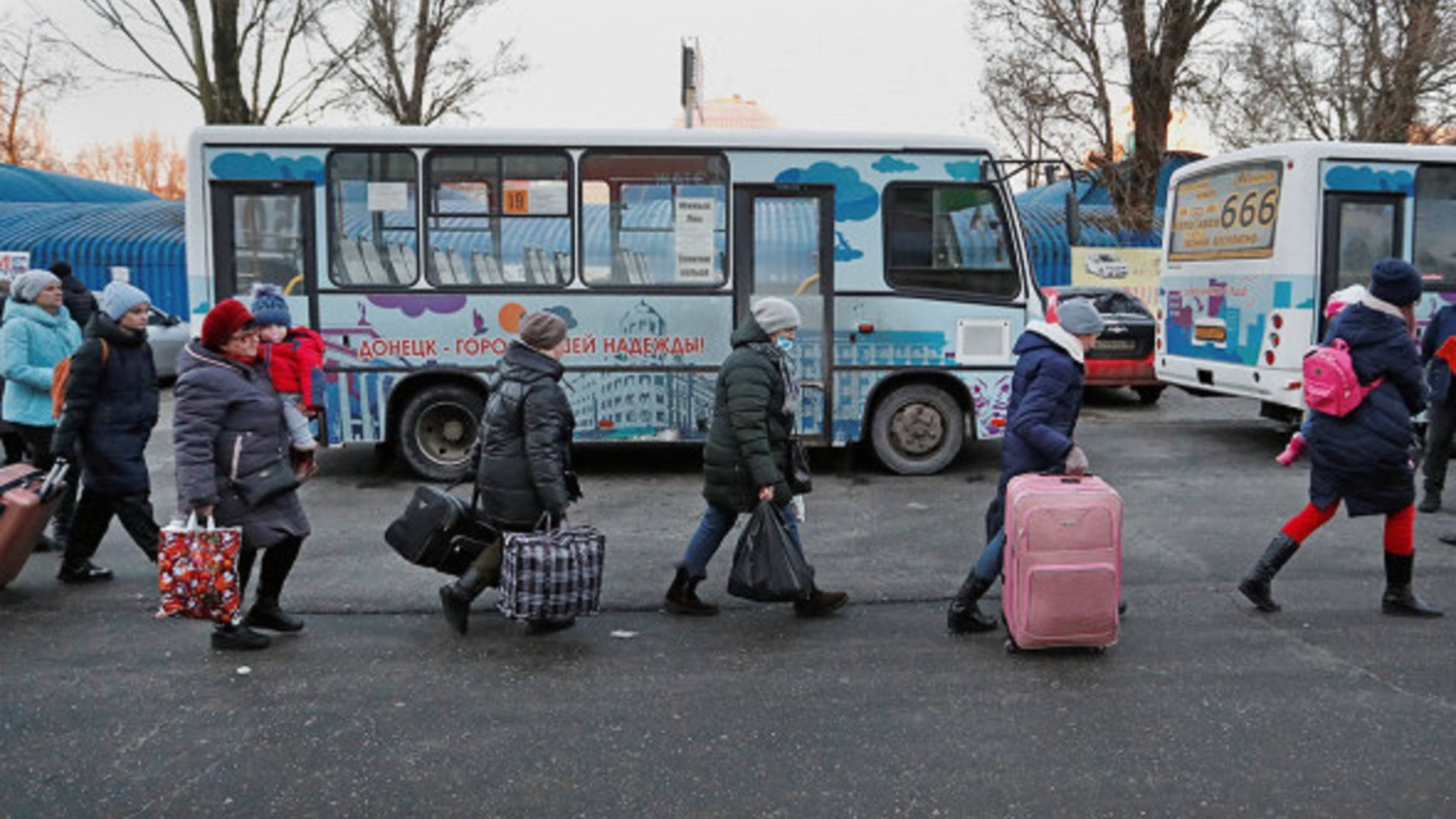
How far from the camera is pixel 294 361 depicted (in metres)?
7.28

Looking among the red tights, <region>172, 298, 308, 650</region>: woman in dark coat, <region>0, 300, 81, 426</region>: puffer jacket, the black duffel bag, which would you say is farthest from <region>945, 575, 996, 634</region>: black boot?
<region>0, 300, 81, 426</region>: puffer jacket

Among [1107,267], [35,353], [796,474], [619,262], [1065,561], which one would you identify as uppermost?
[1107,267]

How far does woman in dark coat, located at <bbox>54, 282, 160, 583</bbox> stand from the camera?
237 inches

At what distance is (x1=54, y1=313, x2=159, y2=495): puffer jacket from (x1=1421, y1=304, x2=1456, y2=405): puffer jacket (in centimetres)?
801

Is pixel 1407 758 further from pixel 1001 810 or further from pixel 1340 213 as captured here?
pixel 1340 213

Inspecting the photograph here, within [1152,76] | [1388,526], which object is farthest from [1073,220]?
[1152,76]

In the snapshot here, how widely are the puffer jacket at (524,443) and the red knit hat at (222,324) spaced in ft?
3.59

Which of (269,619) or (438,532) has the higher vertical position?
(438,532)

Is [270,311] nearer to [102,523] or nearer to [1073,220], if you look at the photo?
[102,523]

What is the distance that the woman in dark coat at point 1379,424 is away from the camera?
5.55 meters

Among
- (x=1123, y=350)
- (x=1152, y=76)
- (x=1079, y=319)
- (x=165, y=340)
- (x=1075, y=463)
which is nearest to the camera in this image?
(x=1075, y=463)

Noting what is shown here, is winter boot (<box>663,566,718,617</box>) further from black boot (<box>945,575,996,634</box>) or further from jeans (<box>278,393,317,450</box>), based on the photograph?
jeans (<box>278,393,317,450</box>)

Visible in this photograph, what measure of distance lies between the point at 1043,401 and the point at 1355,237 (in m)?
6.86

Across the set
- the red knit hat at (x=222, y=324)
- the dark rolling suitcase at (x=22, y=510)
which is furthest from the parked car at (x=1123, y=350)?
the dark rolling suitcase at (x=22, y=510)
